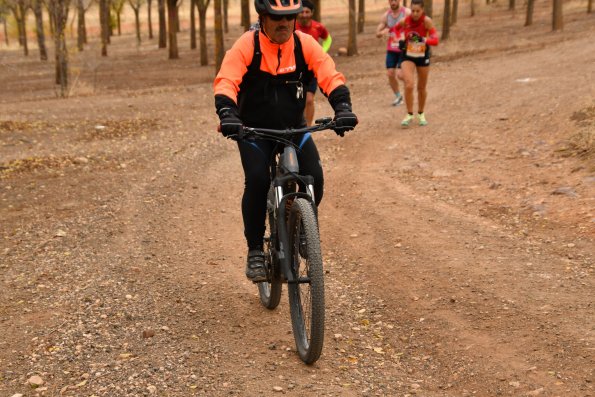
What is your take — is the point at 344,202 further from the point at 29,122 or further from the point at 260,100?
the point at 29,122

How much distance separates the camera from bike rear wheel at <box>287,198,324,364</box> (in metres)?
4.43

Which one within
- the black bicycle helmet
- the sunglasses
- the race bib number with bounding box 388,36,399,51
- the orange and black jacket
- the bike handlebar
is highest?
the black bicycle helmet

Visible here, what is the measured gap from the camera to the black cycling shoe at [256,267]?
539 centimetres

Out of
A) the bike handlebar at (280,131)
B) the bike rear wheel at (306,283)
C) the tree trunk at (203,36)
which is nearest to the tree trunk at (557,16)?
the tree trunk at (203,36)

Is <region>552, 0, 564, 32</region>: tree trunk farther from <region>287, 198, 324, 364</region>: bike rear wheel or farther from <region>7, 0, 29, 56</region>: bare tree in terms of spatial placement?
<region>287, 198, 324, 364</region>: bike rear wheel

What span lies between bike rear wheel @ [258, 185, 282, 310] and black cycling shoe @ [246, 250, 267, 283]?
4 centimetres

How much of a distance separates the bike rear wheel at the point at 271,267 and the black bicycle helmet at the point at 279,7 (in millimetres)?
1172

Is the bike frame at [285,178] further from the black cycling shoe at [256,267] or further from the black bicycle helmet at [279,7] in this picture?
the black bicycle helmet at [279,7]

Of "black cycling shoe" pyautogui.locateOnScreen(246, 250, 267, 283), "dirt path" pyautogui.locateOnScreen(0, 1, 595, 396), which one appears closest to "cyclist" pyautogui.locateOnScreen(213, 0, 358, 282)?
"black cycling shoe" pyautogui.locateOnScreen(246, 250, 267, 283)

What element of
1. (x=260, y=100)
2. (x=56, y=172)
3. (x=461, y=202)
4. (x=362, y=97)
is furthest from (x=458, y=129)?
(x=260, y=100)

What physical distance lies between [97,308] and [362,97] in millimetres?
12666

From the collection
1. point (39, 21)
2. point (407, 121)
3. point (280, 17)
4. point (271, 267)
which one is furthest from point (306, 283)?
point (39, 21)

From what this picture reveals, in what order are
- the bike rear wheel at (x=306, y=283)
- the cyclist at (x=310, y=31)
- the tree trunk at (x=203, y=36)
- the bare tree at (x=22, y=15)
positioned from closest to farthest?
1. the bike rear wheel at (x=306, y=283)
2. the cyclist at (x=310, y=31)
3. the tree trunk at (x=203, y=36)
4. the bare tree at (x=22, y=15)

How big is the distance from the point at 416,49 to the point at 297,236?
27.7 ft
